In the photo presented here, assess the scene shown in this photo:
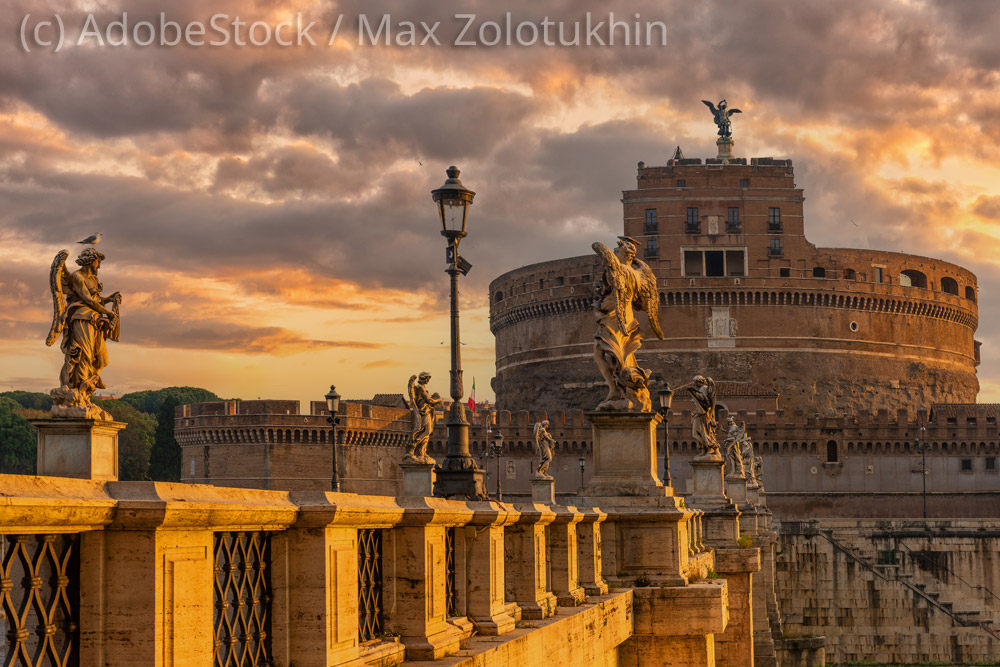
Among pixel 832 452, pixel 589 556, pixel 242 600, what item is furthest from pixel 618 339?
pixel 832 452

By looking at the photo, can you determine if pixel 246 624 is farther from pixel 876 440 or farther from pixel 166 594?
pixel 876 440

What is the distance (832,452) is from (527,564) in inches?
2659

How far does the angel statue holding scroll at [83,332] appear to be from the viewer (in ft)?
32.3

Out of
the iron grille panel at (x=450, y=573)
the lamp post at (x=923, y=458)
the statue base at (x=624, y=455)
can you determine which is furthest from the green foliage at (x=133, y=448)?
the iron grille panel at (x=450, y=573)

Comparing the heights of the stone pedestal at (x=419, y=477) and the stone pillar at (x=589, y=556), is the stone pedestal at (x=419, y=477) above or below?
above

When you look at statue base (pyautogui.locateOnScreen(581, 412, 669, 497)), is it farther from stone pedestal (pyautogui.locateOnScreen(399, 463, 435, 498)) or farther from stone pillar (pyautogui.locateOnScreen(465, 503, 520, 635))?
stone pedestal (pyautogui.locateOnScreen(399, 463, 435, 498))

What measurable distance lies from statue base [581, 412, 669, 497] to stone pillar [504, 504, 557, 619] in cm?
359

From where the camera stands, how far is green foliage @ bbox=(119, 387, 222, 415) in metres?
114

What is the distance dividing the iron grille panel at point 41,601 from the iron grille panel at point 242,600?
0.66 meters

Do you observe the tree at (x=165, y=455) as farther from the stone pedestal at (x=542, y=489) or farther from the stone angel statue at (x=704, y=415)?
the stone angel statue at (x=704, y=415)

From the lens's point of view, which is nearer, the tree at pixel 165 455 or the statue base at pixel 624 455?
the statue base at pixel 624 455

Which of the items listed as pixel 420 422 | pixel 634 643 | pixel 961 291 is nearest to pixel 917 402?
pixel 961 291

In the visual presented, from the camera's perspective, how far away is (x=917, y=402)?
83.9 meters

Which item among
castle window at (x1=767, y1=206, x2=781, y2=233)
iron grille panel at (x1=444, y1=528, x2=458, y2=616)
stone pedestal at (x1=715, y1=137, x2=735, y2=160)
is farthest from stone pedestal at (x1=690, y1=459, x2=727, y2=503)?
stone pedestal at (x1=715, y1=137, x2=735, y2=160)
